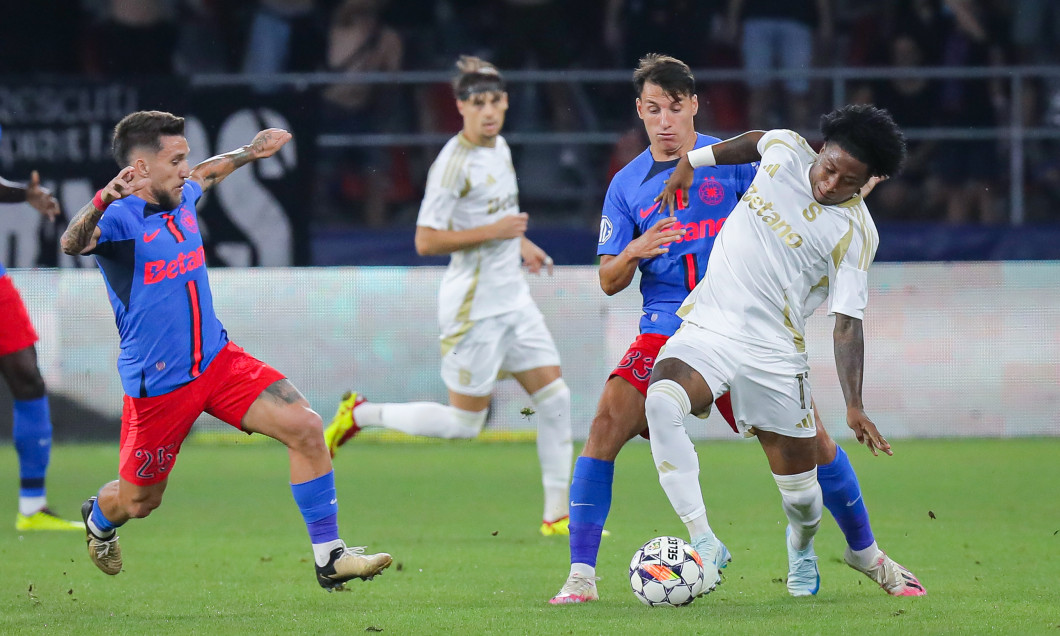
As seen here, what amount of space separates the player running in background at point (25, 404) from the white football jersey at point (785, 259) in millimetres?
3924

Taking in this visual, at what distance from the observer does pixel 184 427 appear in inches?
212

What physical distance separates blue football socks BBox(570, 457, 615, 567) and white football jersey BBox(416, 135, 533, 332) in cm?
246

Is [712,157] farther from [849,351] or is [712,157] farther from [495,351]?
[495,351]

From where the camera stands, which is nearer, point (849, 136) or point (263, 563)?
point (849, 136)

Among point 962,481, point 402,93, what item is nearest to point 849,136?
point 962,481

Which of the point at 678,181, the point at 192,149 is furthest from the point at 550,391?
the point at 192,149

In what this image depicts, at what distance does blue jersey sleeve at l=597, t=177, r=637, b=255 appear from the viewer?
5539 millimetres

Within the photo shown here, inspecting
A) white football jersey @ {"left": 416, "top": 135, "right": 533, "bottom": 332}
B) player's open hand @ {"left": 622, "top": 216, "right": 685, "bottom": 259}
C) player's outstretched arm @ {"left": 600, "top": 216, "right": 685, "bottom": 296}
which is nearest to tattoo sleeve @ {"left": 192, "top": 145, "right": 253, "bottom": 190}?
player's outstretched arm @ {"left": 600, "top": 216, "right": 685, "bottom": 296}

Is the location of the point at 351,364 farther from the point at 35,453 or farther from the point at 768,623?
the point at 768,623

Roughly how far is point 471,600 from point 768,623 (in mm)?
1170


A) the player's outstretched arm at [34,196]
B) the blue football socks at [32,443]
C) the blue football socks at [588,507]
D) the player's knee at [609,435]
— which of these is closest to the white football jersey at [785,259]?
the player's knee at [609,435]

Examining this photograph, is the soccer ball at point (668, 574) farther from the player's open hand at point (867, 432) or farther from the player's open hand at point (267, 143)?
the player's open hand at point (267, 143)

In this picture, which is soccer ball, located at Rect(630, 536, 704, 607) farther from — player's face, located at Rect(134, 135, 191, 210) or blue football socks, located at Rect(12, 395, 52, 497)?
blue football socks, located at Rect(12, 395, 52, 497)

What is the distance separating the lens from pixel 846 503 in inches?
208
